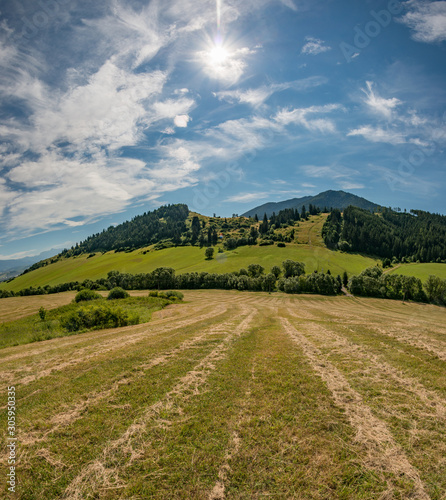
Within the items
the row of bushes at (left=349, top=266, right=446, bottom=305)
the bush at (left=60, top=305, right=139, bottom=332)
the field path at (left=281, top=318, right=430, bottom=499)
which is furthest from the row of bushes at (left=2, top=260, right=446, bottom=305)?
the field path at (left=281, top=318, right=430, bottom=499)

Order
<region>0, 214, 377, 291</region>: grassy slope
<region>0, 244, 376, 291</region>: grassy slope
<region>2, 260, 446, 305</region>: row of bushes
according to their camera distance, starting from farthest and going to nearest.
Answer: <region>0, 244, 376, 291</region>: grassy slope → <region>0, 214, 377, 291</region>: grassy slope → <region>2, 260, 446, 305</region>: row of bushes

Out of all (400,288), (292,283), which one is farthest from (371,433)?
(400,288)

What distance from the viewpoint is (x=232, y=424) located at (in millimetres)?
7613

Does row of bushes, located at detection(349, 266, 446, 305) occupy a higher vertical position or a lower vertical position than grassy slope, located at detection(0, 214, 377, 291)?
lower

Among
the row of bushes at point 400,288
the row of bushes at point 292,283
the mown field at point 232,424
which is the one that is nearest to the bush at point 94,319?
the mown field at point 232,424

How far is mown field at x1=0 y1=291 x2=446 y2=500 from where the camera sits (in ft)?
17.8

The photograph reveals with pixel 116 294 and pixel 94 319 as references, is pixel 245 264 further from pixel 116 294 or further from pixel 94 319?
pixel 94 319

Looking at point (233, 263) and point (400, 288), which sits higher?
point (233, 263)

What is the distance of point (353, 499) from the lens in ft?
16.8

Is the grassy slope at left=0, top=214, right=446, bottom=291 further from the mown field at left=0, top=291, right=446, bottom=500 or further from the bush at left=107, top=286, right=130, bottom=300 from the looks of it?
the mown field at left=0, top=291, right=446, bottom=500

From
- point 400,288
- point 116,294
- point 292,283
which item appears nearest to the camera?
point 116,294

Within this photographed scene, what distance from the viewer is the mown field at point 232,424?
5.43m

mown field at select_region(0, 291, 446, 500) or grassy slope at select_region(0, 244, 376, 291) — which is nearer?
mown field at select_region(0, 291, 446, 500)

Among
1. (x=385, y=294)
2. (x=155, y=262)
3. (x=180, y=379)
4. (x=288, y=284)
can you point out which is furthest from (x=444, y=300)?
(x=155, y=262)
